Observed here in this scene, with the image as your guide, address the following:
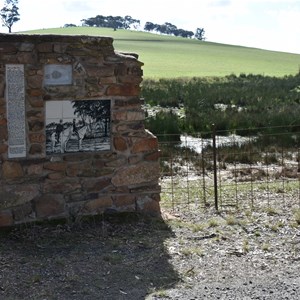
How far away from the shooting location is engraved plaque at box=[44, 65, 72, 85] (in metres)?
7.91

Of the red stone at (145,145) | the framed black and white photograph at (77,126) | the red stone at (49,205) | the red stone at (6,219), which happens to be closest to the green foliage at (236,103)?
the red stone at (145,145)

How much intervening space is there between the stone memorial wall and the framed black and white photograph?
0.5 inches

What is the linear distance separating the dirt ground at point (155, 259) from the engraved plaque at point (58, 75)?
183 centimetres

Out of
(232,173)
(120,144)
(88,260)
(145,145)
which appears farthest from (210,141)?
(88,260)

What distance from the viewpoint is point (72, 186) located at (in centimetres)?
814

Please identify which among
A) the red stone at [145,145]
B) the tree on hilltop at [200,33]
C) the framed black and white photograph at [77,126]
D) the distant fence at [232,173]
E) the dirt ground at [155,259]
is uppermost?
the tree on hilltop at [200,33]

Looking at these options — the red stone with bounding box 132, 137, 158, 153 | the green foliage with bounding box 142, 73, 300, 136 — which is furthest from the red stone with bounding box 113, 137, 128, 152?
the green foliage with bounding box 142, 73, 300, 136

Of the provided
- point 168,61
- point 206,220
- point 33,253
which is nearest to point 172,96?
point 206,220

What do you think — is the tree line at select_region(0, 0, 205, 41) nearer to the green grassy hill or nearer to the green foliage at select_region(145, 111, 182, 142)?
the green grassy hill

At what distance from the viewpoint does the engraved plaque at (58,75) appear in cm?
791

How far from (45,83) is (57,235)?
75.5 inches

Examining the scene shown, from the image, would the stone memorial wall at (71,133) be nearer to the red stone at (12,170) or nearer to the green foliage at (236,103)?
the red stone at (12,170)

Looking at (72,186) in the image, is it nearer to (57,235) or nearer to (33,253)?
(57,235)

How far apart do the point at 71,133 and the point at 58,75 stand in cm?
77
